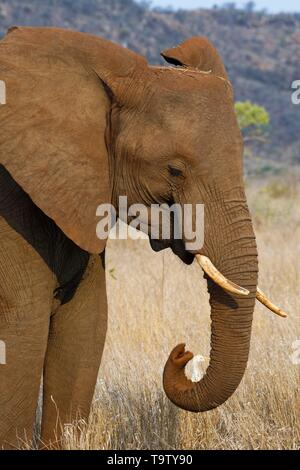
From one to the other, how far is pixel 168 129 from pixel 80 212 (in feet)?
1.63

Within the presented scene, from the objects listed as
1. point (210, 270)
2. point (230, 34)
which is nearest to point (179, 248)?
point (210, 270)

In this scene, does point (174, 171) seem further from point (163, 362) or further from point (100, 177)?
point (163, 362)

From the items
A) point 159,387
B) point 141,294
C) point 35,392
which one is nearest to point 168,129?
point 35,392

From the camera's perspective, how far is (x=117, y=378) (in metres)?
Answer: 6.31

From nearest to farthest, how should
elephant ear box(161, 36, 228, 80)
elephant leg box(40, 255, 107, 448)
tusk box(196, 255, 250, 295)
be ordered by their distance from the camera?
tusk box(196, 255, 250, 295), elephant ear box(161, 36, 228, 80), elephant leg box(40, 255, 107, 448)

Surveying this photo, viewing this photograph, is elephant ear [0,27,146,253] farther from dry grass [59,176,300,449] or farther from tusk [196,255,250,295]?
dry grass [59,176,300,449]

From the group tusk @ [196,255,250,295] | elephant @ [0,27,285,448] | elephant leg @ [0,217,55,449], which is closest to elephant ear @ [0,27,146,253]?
elephant @ [0,27,285,448]

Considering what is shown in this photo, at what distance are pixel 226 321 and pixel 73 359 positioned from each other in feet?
3.07

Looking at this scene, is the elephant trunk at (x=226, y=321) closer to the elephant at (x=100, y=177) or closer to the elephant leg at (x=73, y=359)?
the elephant at (x=100, y=177)

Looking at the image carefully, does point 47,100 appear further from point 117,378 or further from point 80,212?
point 117,378

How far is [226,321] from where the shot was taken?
4469 mm

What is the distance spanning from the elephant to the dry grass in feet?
1.80

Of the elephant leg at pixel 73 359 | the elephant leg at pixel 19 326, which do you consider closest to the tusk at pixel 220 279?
the elephant leg at pixel 19 326

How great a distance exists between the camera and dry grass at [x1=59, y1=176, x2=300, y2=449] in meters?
5.25
